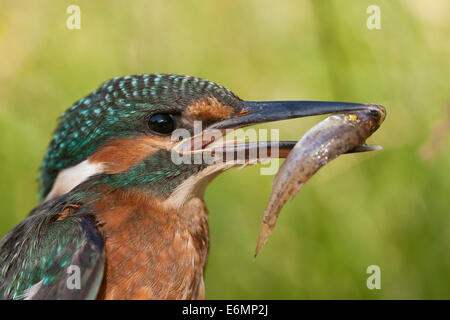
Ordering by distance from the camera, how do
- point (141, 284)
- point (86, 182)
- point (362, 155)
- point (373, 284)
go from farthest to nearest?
point (362, 155) < point (373, 284) < point (86, 182) < point (141, 284)

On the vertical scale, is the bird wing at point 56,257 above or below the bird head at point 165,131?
below

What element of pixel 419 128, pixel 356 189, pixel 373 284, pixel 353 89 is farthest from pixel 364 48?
pixel 373 284

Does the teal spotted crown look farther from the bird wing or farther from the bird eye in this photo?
the bird wing

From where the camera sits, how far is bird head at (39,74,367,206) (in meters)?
2.54

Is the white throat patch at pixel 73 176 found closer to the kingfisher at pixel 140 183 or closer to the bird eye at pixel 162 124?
the kingfisher at pixel 140 183

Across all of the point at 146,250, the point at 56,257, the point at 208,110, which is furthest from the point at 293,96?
the point at 56,257

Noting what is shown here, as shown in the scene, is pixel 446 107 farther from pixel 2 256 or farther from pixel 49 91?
pixel 49 91

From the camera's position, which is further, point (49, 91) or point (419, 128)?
point (49, 91)

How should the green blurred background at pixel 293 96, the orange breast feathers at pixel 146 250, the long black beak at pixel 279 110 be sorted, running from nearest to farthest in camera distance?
the orange breast feathers at pixel 146 250 < the long black beak at pixel 279 110 < the green blurred background at pixel 293 96

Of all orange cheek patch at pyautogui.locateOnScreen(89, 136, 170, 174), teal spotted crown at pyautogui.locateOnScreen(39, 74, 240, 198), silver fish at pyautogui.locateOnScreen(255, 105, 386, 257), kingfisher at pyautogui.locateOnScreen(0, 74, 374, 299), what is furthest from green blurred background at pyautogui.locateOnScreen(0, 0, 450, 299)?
Answer: orange cheek patch at pyautogui.locateOnScreen(89, 136, 170, 174)

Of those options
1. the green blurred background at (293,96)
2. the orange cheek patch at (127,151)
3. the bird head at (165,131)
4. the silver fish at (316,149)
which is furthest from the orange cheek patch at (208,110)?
the green blurred background at (293,96)

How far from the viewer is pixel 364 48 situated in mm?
3787

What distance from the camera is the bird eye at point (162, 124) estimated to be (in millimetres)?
2572

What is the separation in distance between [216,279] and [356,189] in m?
1.06
